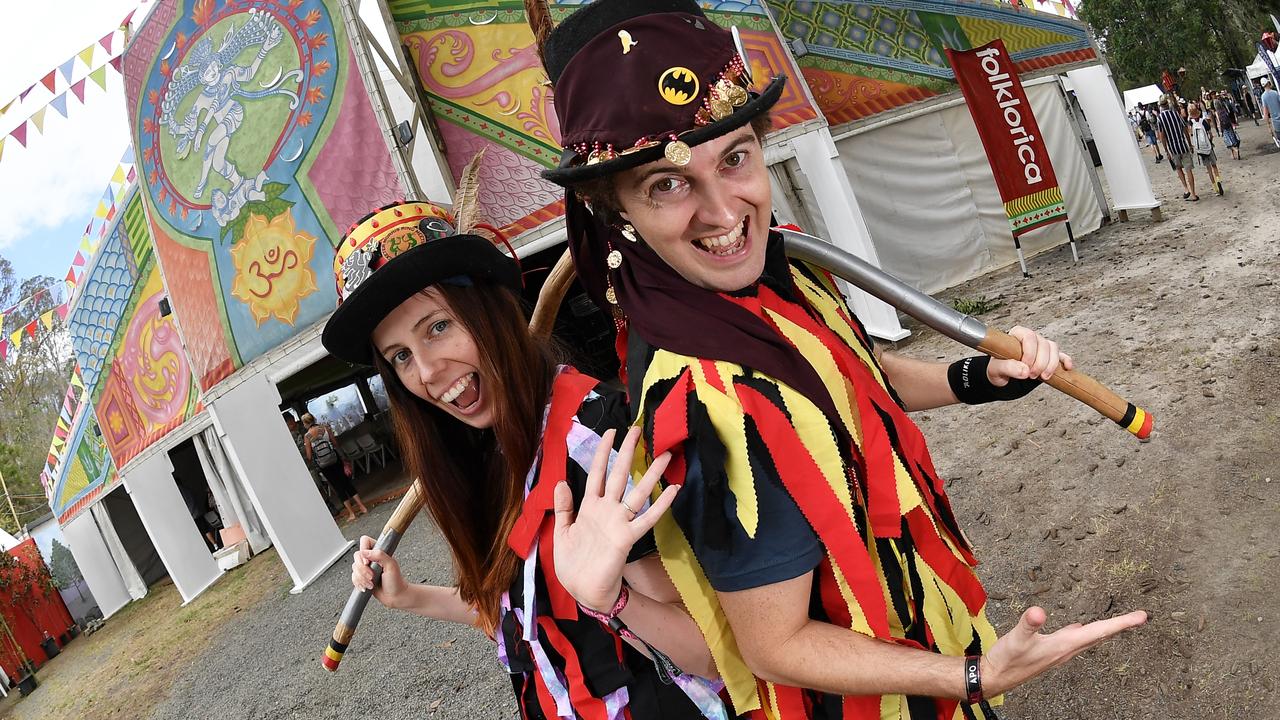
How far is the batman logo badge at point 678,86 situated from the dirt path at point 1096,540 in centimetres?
286

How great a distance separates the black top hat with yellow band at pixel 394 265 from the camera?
1610mm

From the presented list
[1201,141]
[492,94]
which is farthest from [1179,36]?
[492,94]

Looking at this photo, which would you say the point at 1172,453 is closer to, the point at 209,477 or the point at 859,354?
the point at 859,354

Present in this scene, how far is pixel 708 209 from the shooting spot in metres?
1.28

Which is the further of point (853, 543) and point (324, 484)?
point (324, 484)

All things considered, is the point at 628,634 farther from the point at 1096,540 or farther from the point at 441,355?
the point at 1096,540

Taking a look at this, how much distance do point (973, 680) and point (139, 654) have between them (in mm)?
11900

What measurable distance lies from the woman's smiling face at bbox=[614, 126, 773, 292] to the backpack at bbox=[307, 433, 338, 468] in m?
12.2

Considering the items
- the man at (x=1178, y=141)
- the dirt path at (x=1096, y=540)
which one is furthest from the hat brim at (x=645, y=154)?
the man at (x=1178, y=141)

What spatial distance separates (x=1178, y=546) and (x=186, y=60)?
8.61m

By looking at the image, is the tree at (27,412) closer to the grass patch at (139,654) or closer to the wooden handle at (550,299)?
the grass patch at (139,654)

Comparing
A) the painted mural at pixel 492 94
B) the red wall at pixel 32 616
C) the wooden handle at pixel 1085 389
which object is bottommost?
the red wall at pixel 32 616

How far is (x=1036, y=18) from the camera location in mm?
11125

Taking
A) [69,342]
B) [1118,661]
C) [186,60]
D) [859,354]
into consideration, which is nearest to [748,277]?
[859,354]
